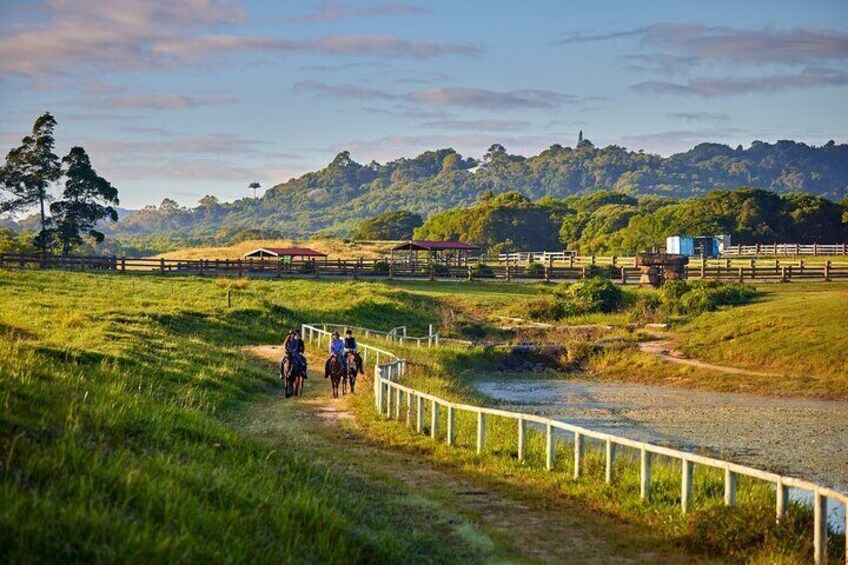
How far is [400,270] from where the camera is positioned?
82.1 meters

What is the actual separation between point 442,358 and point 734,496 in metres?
28.6

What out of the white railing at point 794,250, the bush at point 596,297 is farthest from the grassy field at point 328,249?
the bush at point 596,297

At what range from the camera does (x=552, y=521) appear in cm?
1516

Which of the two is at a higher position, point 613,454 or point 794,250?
point 794,250

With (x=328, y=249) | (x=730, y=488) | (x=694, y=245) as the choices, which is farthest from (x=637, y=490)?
(x=328, y=249)

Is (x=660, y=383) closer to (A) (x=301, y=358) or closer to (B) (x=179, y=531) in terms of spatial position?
(A) (x=301, y=358)

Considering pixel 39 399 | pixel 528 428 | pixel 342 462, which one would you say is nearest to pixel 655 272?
pixel 528 428

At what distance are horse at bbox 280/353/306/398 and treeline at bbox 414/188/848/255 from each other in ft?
309

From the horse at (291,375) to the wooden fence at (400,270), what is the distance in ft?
154

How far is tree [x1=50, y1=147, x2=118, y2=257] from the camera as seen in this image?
9812 cm

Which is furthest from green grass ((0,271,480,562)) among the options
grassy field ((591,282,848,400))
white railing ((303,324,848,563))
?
grassy field ((591,282,848,400))

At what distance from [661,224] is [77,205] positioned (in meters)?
64.9

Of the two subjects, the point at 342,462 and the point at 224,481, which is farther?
the point at 342,462

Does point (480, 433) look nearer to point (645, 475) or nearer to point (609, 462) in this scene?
point (609, 462)
